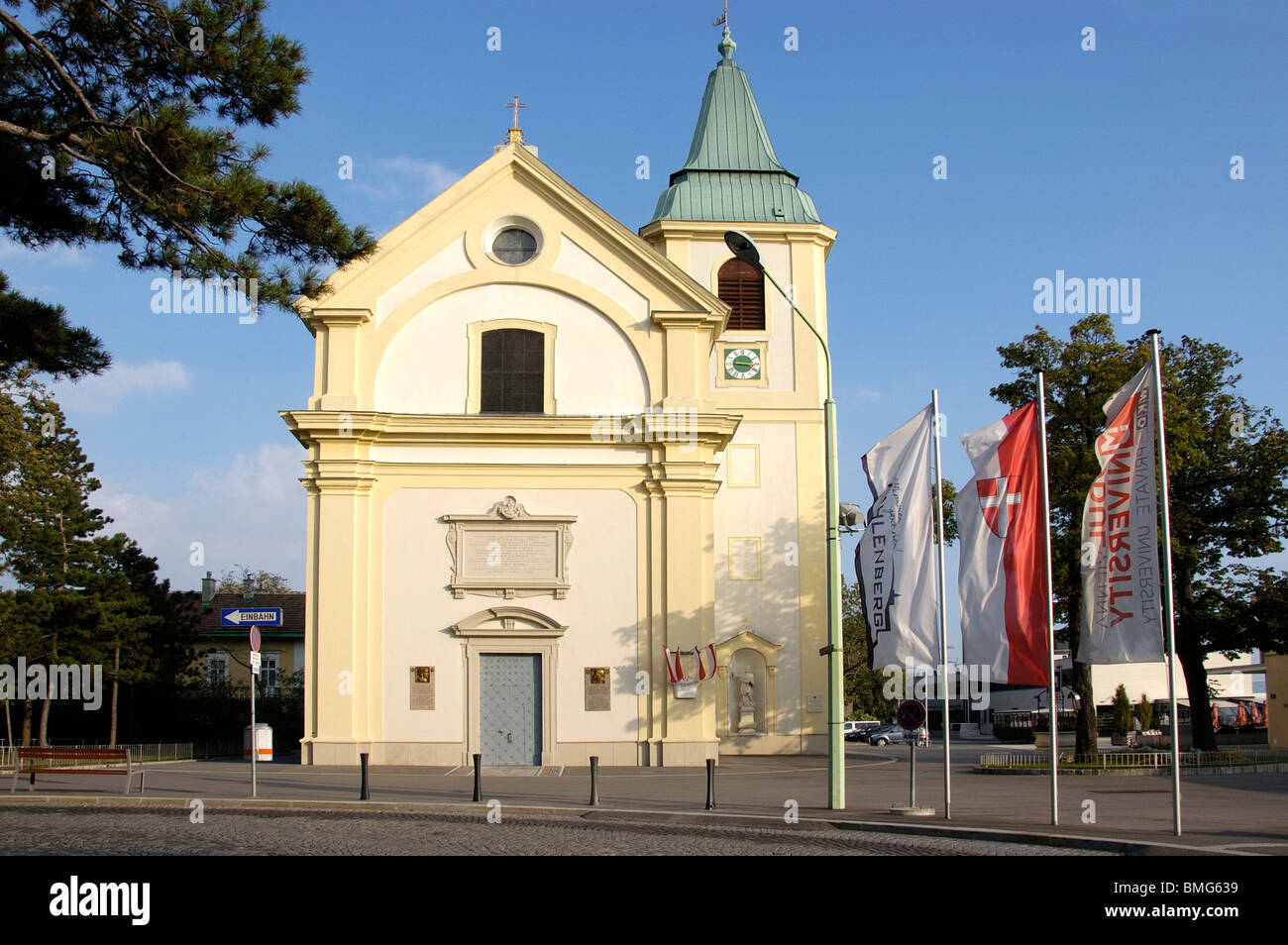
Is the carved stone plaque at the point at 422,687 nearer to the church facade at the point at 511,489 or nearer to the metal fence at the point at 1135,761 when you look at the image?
the church facade at the point at 511,489

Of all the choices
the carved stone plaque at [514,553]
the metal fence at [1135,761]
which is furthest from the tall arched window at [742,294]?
the metal fence at [1135,761]

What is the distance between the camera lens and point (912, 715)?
16.7 metres

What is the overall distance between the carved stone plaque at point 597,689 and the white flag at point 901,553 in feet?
35.8

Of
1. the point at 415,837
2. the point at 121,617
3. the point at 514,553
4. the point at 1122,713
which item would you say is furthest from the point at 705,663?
the point at 1122,713

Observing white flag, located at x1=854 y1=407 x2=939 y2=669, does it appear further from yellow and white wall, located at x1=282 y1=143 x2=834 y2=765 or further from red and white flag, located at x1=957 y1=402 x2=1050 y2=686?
yellow and white wall, located at x1=282 y1=143 x2=834 y2=765

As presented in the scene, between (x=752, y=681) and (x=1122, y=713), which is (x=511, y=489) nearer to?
(x=752, y=681)

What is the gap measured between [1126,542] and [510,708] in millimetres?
16206

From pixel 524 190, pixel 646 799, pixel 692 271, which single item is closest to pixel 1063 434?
pixel 692 271

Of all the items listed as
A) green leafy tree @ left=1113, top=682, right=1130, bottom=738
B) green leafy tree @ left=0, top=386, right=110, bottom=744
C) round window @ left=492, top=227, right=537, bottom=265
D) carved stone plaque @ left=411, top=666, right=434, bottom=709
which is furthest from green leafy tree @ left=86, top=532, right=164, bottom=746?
green leafy tree @ left=1113, top=682, right=1130, bottom=738

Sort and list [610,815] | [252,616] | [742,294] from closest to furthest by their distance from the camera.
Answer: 1. [610,815]
2. [252,616]
3. [742,294]

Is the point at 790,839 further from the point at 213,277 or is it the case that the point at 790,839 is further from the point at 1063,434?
the point at 1063,434

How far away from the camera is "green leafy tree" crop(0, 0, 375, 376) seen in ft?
40.8

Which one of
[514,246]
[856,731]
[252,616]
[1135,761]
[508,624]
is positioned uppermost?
[514,246]

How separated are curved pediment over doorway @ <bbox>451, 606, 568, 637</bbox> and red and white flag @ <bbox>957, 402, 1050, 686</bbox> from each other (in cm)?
1256
